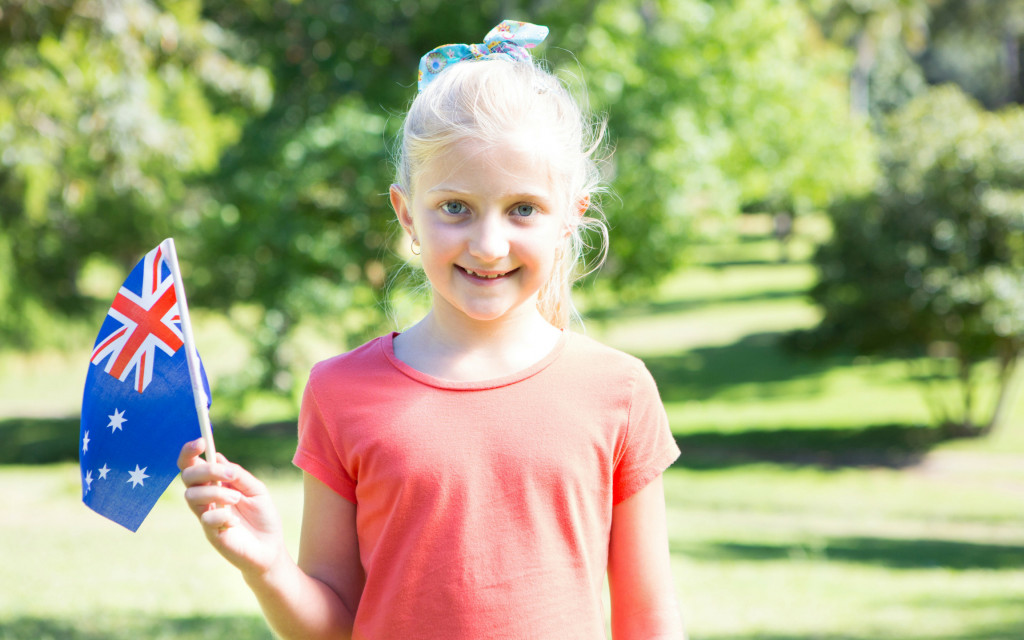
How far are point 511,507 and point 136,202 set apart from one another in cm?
1898

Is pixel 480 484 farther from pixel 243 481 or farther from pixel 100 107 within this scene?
pixel 100 107

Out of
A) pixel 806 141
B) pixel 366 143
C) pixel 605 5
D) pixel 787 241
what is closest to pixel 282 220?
pixel 366 143

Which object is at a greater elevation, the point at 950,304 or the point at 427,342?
the point at 427,342

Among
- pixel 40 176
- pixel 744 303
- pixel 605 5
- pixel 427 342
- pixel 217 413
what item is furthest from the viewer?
pixel 744 303

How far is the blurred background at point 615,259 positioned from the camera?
25.5ft

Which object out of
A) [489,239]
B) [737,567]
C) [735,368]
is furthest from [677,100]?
Answer: [489,239]

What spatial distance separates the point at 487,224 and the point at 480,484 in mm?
414

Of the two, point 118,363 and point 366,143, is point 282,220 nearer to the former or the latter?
point 366,143

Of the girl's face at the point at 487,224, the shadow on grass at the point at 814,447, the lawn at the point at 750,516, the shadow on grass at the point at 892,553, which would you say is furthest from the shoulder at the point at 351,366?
the shadow on grass at the point at 814,447

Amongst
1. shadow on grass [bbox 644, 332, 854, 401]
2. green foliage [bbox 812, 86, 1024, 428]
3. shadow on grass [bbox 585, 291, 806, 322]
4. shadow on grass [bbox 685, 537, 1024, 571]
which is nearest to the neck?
shadow on grass [bbox 685, 537, 1024, 571]

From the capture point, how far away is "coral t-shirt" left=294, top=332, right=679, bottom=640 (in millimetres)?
1670

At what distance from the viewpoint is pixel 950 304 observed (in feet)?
56.6

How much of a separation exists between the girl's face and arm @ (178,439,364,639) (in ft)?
1.39

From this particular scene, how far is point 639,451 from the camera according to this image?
178 centimetres
